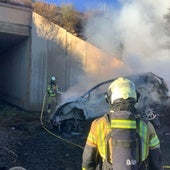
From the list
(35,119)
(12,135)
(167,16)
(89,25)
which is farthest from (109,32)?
(12,135)

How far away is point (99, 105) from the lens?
12.0 meters

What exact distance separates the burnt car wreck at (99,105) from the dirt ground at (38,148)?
0.60 metres

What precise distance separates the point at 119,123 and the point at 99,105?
363 inches

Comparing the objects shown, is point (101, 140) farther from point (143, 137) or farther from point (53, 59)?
point (53, 59)

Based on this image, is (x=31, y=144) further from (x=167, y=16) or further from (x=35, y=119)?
(x=167, y=16)

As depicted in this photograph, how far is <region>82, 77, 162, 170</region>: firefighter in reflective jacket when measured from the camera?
282 cm

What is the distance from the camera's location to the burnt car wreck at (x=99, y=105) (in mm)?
11781

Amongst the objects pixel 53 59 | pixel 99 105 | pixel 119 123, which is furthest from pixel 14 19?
pixel 119 123

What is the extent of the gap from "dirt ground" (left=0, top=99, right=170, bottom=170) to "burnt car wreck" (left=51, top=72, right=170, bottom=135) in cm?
60

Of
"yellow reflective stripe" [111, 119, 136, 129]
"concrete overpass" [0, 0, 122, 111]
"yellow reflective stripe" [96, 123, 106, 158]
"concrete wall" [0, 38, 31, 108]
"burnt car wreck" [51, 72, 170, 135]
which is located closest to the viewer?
"yellow reflective stripe" [111, 119, 136, 129]

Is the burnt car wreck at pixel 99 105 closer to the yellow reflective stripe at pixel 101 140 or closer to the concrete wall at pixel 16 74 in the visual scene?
the concrete wall at pixel 16 74

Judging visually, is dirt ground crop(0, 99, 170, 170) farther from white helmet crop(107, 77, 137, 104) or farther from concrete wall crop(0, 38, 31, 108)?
concrete wall crop(0, 38, 31, 108)

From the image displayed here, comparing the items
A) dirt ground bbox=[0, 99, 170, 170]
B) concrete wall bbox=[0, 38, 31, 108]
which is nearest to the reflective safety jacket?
dirt ground bbox=[0, 99, 170, 170]

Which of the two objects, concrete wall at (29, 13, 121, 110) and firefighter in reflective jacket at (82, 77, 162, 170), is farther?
concrete wall at (29, 13, 121, 110)
